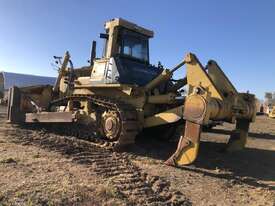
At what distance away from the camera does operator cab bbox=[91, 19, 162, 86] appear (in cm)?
1044

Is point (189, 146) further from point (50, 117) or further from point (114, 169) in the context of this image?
point (50, 117)

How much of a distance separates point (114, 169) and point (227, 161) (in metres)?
2.92

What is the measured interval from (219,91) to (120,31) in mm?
3749

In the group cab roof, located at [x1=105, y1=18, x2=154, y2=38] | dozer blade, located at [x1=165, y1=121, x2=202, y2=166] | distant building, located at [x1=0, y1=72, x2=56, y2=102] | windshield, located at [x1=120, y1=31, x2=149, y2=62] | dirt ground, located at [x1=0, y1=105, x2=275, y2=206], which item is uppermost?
distant building, located at [x1=0, y1=72, x2=56, y2=102]

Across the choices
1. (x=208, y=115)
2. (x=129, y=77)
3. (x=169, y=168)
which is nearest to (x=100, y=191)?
(x=169, y=168)

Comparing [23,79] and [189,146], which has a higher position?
[23,79]

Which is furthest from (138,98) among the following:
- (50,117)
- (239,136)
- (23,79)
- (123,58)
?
(23,79)

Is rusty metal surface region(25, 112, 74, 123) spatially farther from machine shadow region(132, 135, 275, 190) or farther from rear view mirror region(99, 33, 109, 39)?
rear view mirror region(99, 33, 109, 39)

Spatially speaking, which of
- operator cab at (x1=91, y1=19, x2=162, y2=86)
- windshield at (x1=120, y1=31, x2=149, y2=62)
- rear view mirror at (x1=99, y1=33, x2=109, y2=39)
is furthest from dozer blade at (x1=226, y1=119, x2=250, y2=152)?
rear view mirror at (x1=99, y1=33, x2=109, y2=39)

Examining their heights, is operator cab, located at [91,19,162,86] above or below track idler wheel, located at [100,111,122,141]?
above

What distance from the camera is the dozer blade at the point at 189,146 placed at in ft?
25.4

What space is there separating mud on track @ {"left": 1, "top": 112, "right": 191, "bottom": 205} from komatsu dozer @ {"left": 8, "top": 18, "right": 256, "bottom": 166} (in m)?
0.57

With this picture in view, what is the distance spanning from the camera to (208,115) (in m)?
7.77

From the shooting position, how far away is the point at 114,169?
7.55 m
